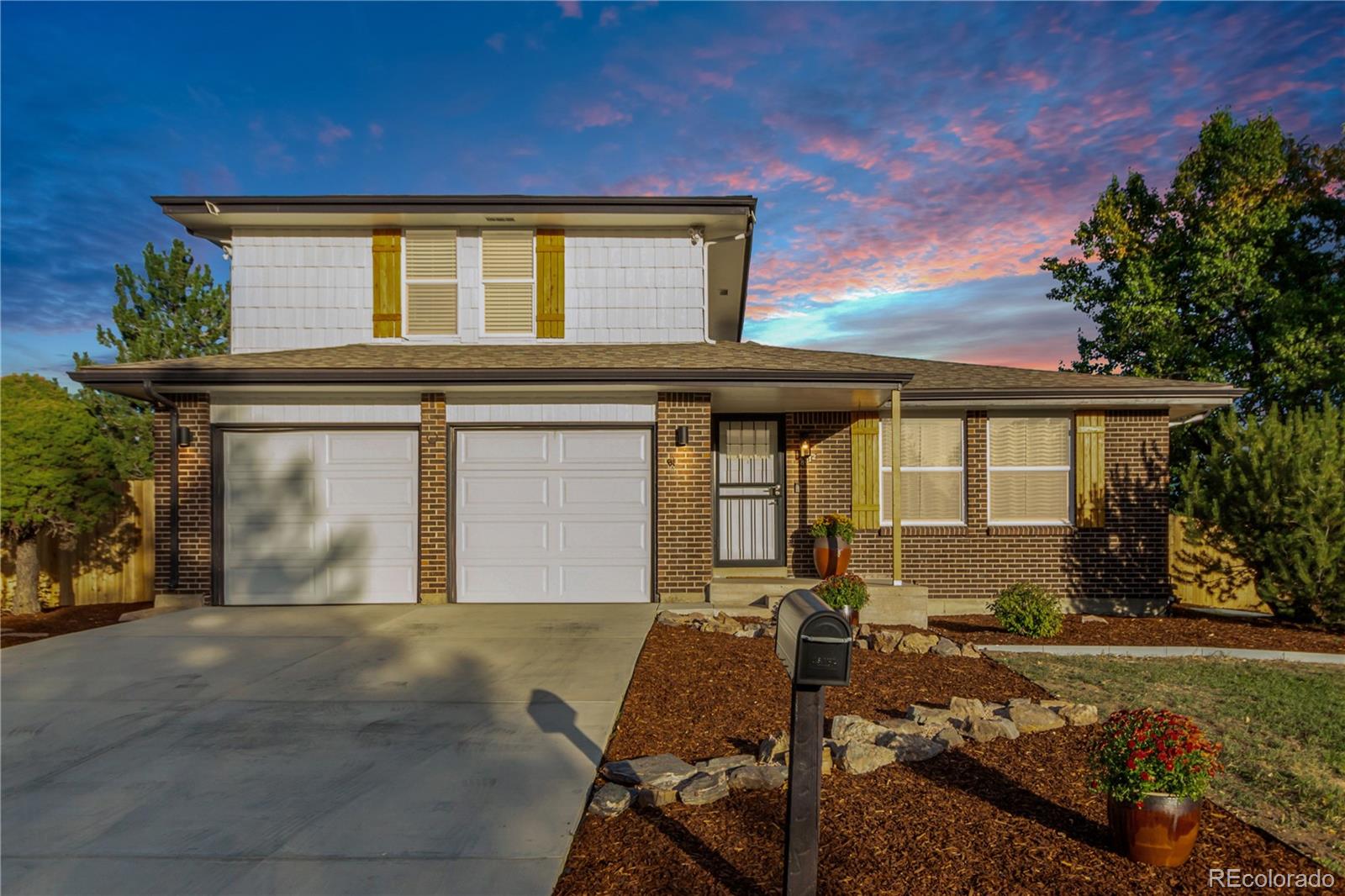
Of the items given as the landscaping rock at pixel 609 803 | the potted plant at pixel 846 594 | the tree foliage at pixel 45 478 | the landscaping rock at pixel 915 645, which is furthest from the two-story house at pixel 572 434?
the landscaping rock at pixel 609 803

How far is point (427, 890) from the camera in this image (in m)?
3.13

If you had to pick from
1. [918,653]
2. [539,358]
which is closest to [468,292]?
[539,358]

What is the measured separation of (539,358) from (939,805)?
7.48 metres

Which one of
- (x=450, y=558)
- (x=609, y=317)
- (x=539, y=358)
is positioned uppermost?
(x=609, y=317)

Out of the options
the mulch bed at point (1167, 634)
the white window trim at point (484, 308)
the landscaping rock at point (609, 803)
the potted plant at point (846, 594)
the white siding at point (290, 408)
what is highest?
the white window trim at point (484, 308)

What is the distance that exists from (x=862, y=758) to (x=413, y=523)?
7.04 metres

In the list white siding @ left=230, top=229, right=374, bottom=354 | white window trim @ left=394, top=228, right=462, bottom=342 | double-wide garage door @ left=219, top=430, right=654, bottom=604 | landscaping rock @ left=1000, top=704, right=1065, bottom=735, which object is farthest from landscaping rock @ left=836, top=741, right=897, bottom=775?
white siding @ left=230, top=229, right=374, bottom=354

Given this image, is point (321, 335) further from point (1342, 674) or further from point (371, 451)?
point (1342, 674)

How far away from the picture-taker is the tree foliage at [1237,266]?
15289 mm

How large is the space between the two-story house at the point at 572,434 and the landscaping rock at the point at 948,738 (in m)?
4.93

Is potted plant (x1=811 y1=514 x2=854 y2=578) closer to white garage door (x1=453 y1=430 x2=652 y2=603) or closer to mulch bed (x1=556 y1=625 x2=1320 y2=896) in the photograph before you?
white garage door (x1=453 y1=430 x2=652 y2=603)

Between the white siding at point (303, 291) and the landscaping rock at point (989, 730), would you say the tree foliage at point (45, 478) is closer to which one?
the white siding at point (303, 291)

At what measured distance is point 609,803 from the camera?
3.81 m

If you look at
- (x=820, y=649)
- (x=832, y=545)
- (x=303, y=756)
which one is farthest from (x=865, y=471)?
(x=820, y=649)
